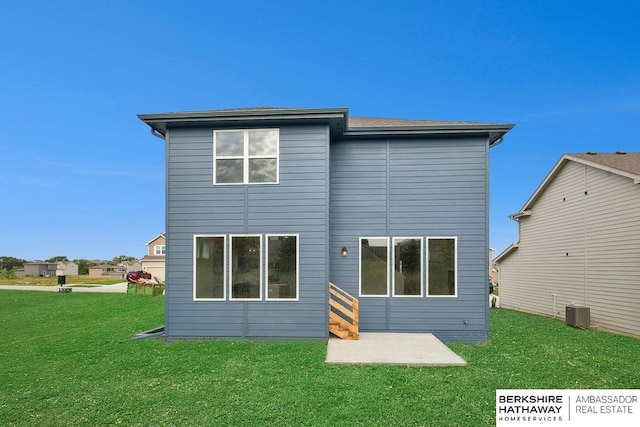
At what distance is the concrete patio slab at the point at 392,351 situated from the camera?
590 centimetres

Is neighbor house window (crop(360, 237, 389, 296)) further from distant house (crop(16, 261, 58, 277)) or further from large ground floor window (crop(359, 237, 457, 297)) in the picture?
distant house (crop(16, 261, 58, 277))

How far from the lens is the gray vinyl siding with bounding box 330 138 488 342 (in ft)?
26.2

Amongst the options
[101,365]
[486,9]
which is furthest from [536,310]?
[101,365]

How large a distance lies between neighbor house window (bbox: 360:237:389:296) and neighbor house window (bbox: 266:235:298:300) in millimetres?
1701

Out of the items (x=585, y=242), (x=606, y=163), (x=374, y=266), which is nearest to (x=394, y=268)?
(x=374, y=266)

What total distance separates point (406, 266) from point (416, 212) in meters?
1.25

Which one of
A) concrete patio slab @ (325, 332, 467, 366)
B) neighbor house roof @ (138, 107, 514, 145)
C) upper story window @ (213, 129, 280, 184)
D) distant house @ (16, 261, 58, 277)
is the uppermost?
neighbor house roof @ (138, 107, 514, 145)

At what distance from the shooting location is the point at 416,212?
819 cm

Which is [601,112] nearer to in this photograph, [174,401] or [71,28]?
[174,401]

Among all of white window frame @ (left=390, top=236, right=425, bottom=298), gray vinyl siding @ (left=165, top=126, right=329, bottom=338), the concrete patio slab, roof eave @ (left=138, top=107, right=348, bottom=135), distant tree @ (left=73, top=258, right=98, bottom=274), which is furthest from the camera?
distant tree @ (left=73, top=258, right=98, bottom=274)

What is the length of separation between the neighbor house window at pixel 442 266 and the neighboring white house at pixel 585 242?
18.1 feet

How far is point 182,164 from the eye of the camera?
7.72 m

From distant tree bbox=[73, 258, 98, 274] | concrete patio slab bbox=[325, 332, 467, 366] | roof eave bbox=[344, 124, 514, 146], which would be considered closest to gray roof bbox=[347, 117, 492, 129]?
roof eave bbox=[344, 124, 514, 146]

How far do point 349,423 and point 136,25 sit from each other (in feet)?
55.6
